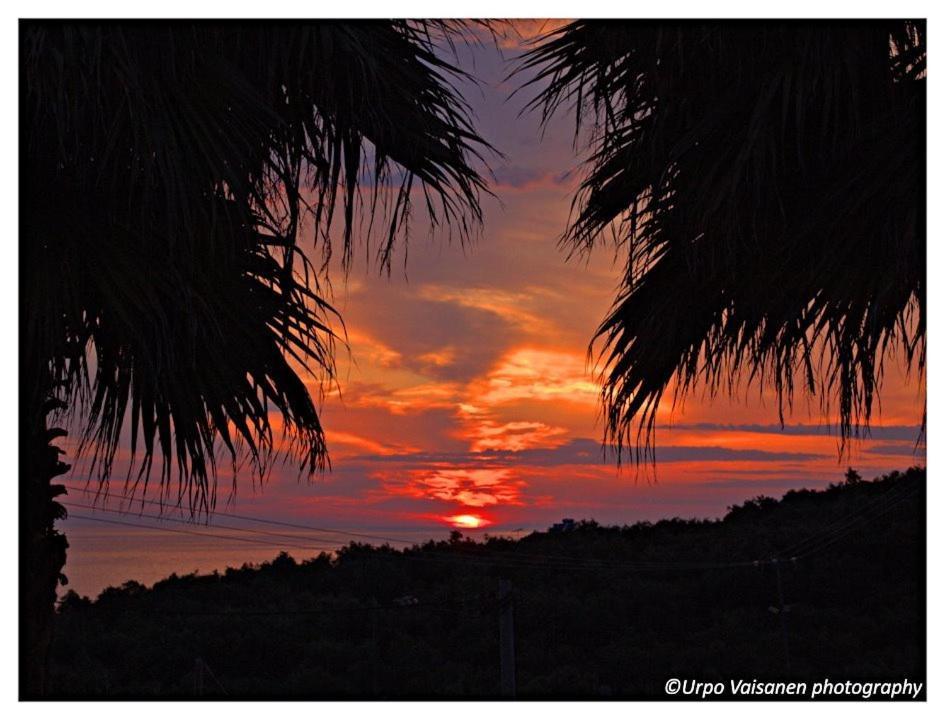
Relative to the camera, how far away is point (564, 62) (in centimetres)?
616

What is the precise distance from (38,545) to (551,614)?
13709mm

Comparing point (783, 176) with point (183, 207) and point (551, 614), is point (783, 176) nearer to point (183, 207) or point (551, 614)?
point (183, 207)

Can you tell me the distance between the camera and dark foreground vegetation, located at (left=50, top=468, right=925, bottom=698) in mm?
15469

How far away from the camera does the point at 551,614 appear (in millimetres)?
17984

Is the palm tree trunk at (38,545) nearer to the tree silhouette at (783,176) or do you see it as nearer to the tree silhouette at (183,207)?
the tree silhouette at (183,207)

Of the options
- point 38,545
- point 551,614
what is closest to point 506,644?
point 551,614

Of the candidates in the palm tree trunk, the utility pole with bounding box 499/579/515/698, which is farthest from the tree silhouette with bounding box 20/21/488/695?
the utility pole with bounding box 499/579/515/698

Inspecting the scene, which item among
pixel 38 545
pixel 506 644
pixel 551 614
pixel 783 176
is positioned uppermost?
pixel 783 176

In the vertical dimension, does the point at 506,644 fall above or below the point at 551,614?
above

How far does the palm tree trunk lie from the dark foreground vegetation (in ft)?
22.2

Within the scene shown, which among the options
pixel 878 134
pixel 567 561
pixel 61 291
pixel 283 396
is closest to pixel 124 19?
pixel 61 291

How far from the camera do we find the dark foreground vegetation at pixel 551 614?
50.8 ft

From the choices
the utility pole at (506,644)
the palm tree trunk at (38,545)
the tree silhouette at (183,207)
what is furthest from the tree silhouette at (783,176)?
the utility pole at (506,644)

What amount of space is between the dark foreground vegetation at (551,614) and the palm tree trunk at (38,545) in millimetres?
6754
